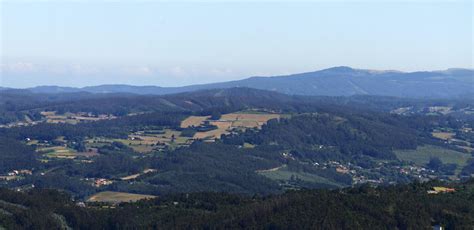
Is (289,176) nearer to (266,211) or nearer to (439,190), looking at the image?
(439,190)

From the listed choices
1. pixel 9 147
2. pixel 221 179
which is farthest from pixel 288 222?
pixel 9 147

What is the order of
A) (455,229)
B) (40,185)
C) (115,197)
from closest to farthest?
1. (455,229)
2. (115,197)
3. (40,185)

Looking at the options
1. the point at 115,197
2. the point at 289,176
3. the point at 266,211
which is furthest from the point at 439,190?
the point at 289,176

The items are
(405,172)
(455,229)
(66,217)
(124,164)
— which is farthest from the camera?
(405,172)

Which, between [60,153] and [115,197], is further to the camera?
[60,153]

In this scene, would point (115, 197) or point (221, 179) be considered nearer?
point (115, 197)

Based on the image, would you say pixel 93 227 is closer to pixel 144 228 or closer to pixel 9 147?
pixel 144 228

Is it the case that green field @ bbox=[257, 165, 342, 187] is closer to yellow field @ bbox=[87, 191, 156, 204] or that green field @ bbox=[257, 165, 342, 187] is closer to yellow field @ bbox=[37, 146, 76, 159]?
yellow field @ bbox=[87, 191, 156, 204]
